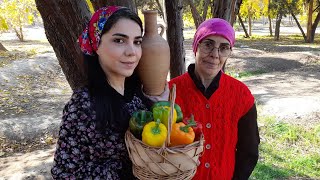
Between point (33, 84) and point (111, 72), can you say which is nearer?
point (111, 72)

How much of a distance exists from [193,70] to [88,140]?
38.0 inches

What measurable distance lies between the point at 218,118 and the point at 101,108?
0.83 meters

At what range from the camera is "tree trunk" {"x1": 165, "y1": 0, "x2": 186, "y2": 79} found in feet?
10.2

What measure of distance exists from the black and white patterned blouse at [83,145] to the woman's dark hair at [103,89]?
0.03m

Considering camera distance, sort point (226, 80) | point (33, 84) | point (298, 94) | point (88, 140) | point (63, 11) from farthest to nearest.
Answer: point (33, 84)
point (298, 94)
point (63, 11)
point (226, 80)
point (88, 140)

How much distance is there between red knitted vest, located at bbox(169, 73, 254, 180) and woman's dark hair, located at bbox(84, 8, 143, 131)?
0.61m

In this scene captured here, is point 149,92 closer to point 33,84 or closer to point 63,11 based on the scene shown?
point 63,11

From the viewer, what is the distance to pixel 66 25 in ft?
8.28

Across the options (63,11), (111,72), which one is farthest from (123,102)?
(63,11)

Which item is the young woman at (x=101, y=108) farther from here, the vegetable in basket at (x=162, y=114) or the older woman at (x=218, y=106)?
the older woman at (x=218, y=106)

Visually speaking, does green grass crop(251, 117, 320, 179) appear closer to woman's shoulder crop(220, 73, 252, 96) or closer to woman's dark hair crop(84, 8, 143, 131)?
woman's shoulder crop(220, 73, 252, 96)

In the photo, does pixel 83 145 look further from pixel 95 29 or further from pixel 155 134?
pixel 95 29

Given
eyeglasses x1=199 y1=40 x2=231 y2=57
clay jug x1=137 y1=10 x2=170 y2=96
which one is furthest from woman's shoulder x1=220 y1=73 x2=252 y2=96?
clay jug x1=137 y1=10 x2=170 y2=96

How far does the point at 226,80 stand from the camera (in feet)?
7.29
